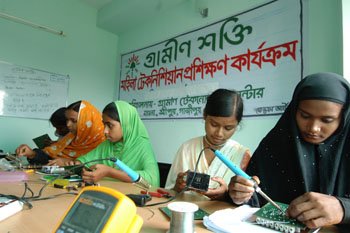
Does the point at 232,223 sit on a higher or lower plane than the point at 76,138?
lower

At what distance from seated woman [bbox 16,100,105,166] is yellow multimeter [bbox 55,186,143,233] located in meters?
1.69

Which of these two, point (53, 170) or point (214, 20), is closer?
point (53, 170)

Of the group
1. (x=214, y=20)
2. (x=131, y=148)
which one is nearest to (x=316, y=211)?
(x=131, y=148)

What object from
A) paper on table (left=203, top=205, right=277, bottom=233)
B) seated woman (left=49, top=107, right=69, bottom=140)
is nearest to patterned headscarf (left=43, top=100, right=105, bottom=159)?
seated woman (left=49, top=107, right=69, bottom=140)

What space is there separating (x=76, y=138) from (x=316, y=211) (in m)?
1.90

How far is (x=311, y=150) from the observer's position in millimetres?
887

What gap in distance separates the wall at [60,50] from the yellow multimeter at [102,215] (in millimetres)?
2534

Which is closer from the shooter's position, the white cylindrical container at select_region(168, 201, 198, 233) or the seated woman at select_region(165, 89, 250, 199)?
the white cylindrical container at select_region(168, 201, 198, 233)

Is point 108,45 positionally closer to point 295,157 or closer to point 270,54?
point 270,54

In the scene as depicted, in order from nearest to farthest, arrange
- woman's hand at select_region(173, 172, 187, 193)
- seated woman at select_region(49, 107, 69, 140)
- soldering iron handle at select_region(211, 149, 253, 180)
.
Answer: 1. soldering iron handle at select_region(211, 149, 253, 180)
2. woman's hand at select_region(173, 172, 187, 193)
3. seated woman at select_region(49, 107, 69, 140)

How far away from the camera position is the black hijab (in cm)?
82

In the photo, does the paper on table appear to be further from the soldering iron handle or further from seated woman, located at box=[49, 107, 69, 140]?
seated woman, located at box=[49, 107, 69, 140]

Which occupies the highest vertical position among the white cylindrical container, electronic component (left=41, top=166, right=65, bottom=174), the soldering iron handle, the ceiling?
the ceiling

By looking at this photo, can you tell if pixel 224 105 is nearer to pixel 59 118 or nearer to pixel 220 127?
pixel 220 127
